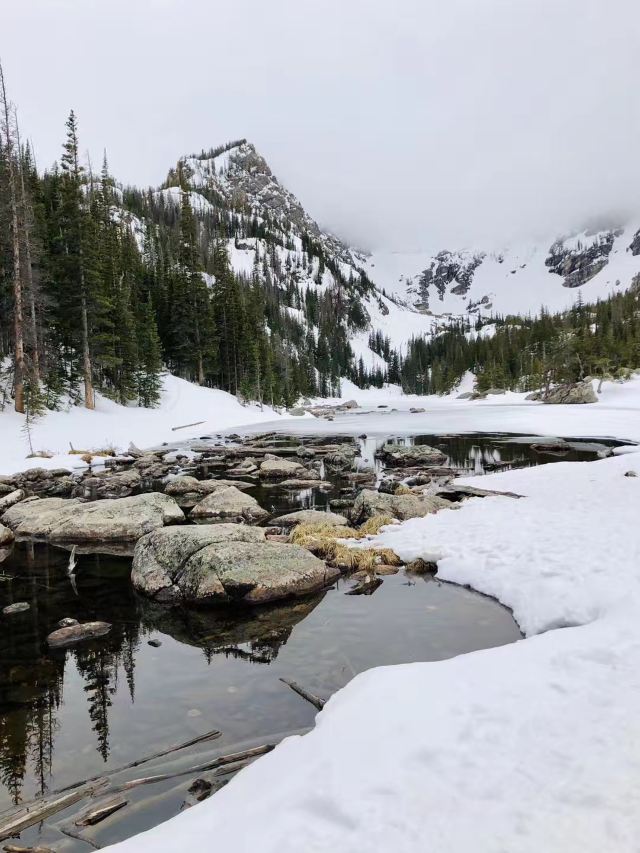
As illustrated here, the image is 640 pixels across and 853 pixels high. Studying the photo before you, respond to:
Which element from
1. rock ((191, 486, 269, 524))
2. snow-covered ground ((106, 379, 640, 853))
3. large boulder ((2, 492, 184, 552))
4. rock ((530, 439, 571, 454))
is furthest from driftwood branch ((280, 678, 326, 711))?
rock ((530, 439, 571, 454))

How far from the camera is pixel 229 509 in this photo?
46.1 ft

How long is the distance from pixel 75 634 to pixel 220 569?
233cm

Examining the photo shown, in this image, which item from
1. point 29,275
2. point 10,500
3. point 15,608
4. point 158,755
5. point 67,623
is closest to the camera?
point 158,755

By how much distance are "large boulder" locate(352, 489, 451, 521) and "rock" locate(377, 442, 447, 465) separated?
379 inches

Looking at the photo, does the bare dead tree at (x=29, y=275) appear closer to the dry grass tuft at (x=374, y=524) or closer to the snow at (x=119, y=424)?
the snow at (x=119, y=424)

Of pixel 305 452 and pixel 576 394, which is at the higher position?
pixel 576 394

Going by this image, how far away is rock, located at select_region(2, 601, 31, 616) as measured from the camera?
779 centimetres

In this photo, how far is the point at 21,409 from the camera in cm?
2612

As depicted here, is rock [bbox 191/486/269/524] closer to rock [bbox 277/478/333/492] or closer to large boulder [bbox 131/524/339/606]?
rock [bbox 277/478/333/492]

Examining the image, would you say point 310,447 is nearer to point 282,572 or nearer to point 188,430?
point 188,430

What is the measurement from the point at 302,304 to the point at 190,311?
13096 centimetres

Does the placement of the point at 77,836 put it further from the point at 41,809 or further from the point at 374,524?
the point at 374,524

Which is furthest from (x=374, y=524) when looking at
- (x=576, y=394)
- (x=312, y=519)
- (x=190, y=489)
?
(x=576, y=394)

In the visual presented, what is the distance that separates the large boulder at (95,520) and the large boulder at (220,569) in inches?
90.8
